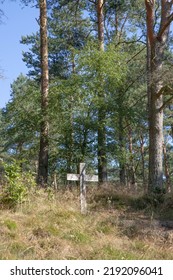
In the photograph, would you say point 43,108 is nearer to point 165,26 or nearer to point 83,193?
point 165,26

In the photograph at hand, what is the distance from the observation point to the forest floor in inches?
243

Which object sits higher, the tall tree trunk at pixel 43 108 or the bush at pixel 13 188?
the tall tree trunk at pixel 43 108

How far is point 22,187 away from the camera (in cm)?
849

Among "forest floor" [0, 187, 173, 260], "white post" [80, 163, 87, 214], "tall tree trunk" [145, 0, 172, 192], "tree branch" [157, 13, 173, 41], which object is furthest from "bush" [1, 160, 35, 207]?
"tree branch" [157, 13, 173, 41]

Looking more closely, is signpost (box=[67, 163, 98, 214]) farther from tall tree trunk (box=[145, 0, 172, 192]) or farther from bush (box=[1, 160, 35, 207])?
tall tree trunk (box=[145, 0, 172, 192])

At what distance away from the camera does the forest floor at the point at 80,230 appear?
6.18m

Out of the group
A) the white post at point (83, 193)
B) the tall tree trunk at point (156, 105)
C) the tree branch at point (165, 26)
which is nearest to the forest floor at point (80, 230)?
the white post at point (83, 193)

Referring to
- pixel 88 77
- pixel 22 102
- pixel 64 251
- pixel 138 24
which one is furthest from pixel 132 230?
pixel 138 24

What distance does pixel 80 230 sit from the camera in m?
7.29

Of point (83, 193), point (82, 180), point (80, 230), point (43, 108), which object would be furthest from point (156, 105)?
point (80, 230)

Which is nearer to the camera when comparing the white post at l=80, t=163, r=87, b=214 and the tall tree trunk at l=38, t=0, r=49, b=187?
the white post at l=80, t=163, r=87, b=214

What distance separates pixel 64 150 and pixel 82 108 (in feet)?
5.45

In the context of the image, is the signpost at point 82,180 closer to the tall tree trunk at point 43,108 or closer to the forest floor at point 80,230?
the forest floor at point 80,230
